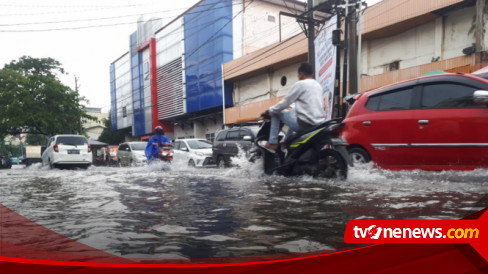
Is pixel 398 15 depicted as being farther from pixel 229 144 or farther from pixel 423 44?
pixel 229 144

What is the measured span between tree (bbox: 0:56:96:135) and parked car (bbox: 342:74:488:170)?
384cm

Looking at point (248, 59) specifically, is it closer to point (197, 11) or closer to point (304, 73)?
point (197, 11)

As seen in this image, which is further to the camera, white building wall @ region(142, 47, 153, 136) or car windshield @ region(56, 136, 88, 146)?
white building wall @ region(142, 47, 153, 136)

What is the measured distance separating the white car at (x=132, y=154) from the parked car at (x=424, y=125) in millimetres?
10429

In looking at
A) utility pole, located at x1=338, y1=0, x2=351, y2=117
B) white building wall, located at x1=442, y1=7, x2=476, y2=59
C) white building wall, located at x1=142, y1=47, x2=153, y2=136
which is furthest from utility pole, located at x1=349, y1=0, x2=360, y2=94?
white building wall, located at x1=142, y1=47, x2=153, y2=136

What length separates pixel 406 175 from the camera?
167 inches

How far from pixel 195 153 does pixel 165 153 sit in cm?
222

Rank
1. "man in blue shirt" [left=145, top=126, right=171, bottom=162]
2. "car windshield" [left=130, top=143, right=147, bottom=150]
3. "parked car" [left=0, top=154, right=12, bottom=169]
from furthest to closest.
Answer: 1. "parked car" [left=0, top=154, right=12, bottom=169]
2. "car windshield" [left=130, top=143, right=147, bottom=150]
3. "man in blue shirt" [left=145, top=126, right=171, bottom=162]

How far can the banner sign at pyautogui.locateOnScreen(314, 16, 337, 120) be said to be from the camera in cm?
1042

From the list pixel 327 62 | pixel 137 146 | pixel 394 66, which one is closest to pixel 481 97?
pixel 327 62

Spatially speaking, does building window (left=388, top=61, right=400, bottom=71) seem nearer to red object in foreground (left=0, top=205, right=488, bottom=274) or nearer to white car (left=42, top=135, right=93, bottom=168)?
white car (left=42, top=135, right=93, bottom=168)

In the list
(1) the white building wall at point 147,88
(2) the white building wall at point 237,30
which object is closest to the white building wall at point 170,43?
(1) the white building wall at point 147,88

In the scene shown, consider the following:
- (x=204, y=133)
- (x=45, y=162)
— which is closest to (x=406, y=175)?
(x=45, y=162)

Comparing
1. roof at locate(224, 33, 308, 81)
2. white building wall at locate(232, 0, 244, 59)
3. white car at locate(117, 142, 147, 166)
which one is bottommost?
white car at locate(117, 142, 147, 166)
